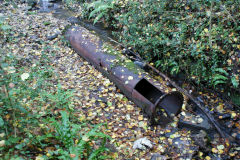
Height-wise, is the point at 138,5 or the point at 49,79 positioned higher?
the point at 138,5

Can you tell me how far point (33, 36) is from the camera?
740cm

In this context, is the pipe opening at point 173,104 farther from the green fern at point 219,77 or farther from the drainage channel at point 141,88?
the green fern at point 219,77

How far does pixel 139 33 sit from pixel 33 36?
4118mm

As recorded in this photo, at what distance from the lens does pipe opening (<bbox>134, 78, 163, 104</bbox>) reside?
15.3 feet

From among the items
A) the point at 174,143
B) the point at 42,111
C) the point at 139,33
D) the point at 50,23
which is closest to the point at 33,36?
the point at 50,23

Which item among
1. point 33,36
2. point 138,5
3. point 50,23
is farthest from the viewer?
point 50,23

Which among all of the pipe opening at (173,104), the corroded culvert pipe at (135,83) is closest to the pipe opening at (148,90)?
the corroded culvert pipe at (135,83)

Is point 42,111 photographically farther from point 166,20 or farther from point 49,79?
point 166,20

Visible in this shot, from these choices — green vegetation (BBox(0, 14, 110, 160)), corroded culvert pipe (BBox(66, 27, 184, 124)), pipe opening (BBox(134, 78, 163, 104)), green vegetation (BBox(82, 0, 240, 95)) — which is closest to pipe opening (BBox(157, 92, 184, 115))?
corroded culvert pipe (BBox(66, 27, 184, 124))

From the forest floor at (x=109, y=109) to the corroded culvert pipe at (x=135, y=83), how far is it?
0.30 metres

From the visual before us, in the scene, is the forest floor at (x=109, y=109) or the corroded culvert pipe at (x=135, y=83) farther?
the corroded culvert pipe at (x=135, y=83)

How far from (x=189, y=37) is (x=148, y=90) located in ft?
6.48

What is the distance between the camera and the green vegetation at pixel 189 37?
473 centimetres

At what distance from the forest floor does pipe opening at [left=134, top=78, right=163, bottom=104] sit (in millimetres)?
402
